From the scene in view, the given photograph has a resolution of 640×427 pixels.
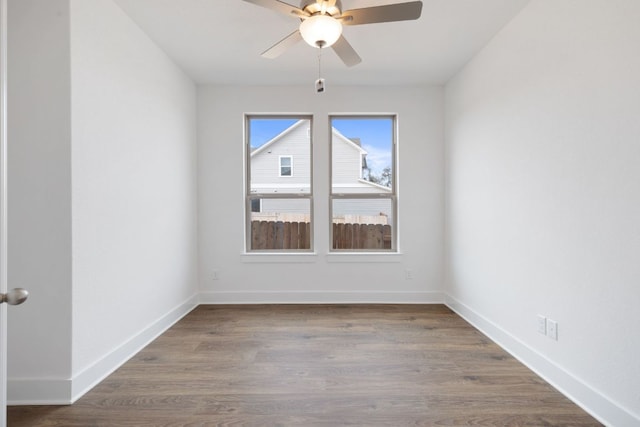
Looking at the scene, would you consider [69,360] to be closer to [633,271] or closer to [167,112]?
[167,112]

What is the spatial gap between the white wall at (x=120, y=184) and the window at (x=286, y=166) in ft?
3.64

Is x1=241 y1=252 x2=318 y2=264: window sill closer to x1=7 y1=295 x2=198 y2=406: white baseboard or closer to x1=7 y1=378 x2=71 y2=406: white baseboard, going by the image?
x1=7 y1=295 x2=198 y2=406: white baseboard

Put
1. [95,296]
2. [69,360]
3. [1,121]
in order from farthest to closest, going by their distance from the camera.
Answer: [95,296] < [69,360] < [1,121]

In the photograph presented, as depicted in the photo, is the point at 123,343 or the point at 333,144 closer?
the point at 123,343

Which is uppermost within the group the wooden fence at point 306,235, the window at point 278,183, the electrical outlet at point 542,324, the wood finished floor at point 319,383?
the window at point 278,183

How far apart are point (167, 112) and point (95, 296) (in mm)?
1757

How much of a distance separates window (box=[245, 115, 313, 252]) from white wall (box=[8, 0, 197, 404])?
4.80ft

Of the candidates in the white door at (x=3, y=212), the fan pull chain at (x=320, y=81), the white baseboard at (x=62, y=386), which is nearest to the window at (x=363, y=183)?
the fan pull chain at (x=320, y=81)

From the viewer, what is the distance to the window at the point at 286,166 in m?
3.88

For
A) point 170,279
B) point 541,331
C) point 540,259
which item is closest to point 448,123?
point 540,259

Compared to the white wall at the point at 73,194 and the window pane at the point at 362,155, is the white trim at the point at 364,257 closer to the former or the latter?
the window pane at the point at 362,155

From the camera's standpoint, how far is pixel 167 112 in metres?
3.04

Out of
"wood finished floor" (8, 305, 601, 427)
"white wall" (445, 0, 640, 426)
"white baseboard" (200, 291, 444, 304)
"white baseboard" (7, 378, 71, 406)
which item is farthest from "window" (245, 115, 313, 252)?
"white baseboard" (7, 378, 71, 406)

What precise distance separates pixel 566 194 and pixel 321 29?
5.72ft
